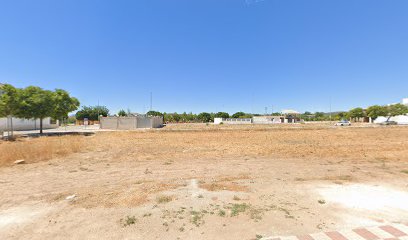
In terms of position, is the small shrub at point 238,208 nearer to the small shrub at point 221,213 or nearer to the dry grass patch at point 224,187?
the small shrub at point 221,213

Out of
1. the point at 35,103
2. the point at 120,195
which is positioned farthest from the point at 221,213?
the point at 35,103

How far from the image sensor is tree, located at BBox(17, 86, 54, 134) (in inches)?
964

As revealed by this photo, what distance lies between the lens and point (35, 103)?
25.0 m

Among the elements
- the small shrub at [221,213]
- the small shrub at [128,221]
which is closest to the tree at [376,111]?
the small shrub at [221,213]

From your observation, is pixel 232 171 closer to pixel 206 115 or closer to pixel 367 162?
pixel 367 162

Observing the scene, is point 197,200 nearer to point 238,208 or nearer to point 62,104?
point 238,208

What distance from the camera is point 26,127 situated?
39688 mm

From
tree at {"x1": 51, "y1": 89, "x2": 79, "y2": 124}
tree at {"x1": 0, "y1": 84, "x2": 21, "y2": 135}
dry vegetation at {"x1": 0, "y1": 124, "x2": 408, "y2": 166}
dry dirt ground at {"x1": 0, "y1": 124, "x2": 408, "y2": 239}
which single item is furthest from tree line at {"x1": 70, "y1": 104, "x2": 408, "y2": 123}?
dry dirt ground at {"x1": 0, "y1": 124, "x2": 408, "y2": 239}

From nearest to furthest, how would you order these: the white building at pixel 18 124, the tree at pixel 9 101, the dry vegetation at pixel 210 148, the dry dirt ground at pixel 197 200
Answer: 1. the dry dirt ground at pixel 197 200
2. the dry vegetation at pixel 210 148
3. the tree at pixel 9 101
4. the white building at pixel 18 124

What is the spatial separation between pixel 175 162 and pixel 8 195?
6382mm

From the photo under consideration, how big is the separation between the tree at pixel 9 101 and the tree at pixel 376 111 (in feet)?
282

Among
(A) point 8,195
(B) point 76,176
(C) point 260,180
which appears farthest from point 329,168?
(A) point 8,195

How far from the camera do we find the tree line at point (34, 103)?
75.9ft

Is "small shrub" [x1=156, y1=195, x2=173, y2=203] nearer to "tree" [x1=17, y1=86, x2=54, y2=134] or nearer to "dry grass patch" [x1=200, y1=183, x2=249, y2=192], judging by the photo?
"dry grass patch" [x1=200, y1=183, x2=249, y2=192]
